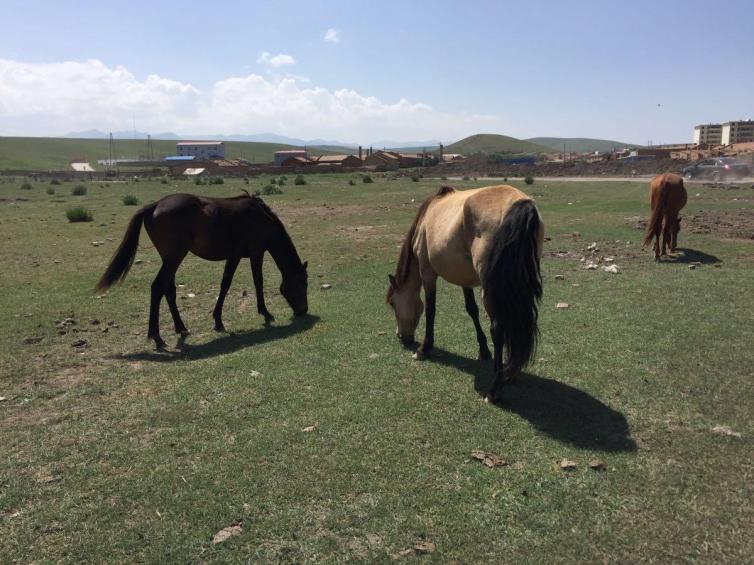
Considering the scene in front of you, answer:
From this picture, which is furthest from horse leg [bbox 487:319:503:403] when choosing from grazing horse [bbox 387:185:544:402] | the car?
the car

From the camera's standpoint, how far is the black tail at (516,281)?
505cm

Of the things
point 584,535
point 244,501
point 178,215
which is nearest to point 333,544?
point 244,501

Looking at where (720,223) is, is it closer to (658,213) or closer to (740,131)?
(658,213)

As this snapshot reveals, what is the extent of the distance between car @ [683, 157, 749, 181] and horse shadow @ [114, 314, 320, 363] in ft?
132

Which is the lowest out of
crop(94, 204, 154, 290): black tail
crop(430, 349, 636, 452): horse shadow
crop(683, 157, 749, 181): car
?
crop(430, 349, 636, 452): horse shadow

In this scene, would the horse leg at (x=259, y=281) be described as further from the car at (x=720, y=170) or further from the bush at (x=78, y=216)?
the car at (x=720, y=170)

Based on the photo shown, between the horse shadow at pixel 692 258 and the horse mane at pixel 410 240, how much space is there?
7.46 m

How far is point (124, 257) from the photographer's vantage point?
8094mm

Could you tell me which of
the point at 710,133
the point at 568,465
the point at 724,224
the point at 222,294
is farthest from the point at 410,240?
the point at 710,133

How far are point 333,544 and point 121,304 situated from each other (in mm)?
8116

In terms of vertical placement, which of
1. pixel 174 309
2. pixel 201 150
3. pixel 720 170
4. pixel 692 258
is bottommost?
pixel 174 309

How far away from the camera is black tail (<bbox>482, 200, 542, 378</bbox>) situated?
16.6ft

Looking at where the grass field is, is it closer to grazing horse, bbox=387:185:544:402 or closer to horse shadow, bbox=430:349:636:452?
horse shadow, bbox=430:349:636:452

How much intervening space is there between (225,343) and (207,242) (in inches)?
68.1
